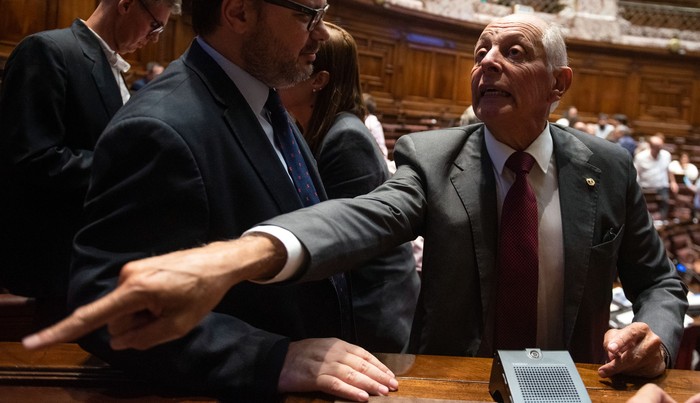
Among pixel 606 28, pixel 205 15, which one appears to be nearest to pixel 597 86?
pixel 606 28

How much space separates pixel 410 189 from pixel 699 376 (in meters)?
0.65

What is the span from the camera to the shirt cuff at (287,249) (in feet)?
3.12

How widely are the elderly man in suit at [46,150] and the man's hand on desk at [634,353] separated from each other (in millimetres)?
1330

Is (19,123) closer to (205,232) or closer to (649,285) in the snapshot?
(205,232)

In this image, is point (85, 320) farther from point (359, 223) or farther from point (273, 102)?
point (273, 102)

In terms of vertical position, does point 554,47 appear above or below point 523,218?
above

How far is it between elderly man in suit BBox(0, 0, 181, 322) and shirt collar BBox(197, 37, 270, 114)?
0.67m

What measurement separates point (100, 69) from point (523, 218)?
1.26m

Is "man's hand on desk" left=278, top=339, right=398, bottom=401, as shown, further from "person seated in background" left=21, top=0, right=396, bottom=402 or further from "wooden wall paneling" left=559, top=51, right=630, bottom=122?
"wooden wall paneling" left=559, top=51, right=630, bottom=122

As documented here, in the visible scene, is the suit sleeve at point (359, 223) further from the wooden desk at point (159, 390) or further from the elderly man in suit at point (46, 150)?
the elderly man in suit at point (46, 150)

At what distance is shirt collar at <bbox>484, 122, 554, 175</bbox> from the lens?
1.47 metres

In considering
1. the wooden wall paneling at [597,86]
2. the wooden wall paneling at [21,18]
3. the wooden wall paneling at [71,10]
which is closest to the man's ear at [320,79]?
the wooden wall paneling at [21,18]

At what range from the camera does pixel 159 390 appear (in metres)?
1.01

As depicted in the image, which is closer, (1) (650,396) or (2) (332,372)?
(1) (650,396)
